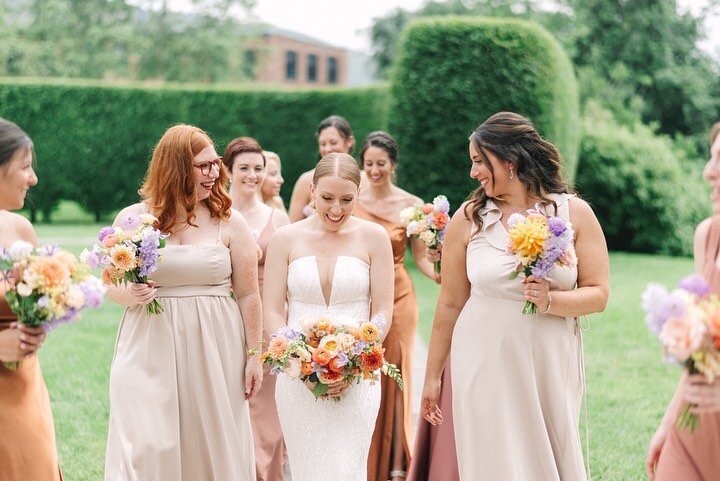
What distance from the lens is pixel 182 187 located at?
528 cm

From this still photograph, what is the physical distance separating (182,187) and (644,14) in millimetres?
33989

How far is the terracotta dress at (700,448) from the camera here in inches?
140

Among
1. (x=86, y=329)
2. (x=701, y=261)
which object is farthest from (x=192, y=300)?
(x=86, y=329)

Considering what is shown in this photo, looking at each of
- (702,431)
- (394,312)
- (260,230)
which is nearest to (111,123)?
(260,230)

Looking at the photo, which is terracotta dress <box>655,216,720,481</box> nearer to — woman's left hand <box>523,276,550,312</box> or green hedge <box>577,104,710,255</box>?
woman's left hand <box>523,276,550,312</box>

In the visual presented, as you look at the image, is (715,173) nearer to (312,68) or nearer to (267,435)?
(267,435)

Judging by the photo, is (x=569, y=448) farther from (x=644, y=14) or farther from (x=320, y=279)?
(x=644, y=14)

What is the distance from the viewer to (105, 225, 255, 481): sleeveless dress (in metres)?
5.11

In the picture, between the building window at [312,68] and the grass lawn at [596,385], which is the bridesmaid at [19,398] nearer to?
the grass lawn at [596,385]

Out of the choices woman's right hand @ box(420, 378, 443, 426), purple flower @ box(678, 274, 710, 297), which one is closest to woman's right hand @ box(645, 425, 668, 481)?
purple flower @ box(678, 274, 710, 297)

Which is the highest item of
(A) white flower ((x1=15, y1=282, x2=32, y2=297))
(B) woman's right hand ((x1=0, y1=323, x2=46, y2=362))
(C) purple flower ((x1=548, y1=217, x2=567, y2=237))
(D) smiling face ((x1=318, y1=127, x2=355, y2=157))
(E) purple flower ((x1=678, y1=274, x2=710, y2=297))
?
(D) smiling face ((x1=318, y1=127, x2=355, y2=157))

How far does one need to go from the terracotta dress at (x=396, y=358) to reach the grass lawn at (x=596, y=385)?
1.58 metres

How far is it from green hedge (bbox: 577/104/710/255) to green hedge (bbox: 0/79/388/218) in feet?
27.5

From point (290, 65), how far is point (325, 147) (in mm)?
75263
